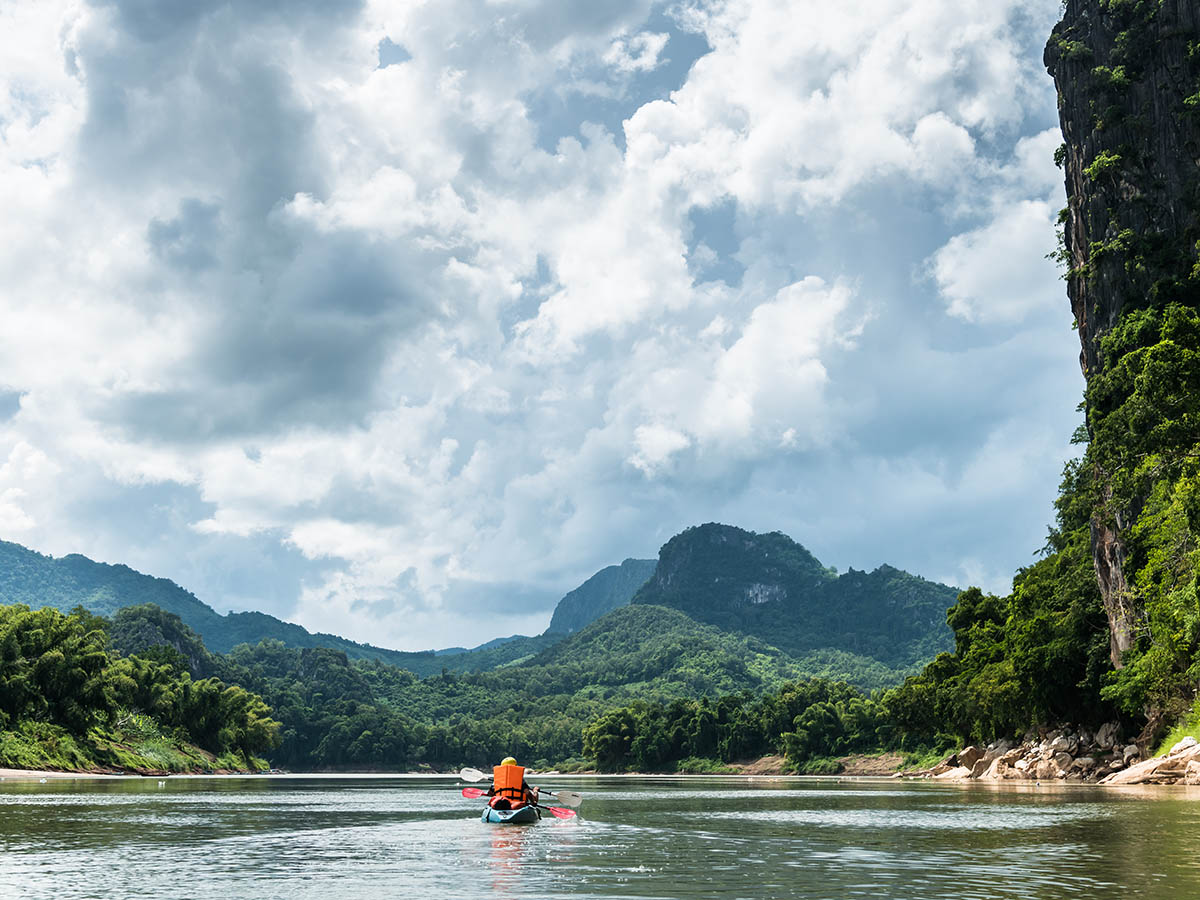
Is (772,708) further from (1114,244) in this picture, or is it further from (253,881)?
(253,881)

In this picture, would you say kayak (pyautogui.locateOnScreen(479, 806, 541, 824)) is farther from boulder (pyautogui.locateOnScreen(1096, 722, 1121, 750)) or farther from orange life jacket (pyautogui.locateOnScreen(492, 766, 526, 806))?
boulder (pyautogui.locateOnScreen(1096, 722, 1121, 750))

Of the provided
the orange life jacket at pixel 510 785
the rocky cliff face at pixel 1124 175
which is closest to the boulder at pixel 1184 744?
the rocky cliff face at pixel 1124 175

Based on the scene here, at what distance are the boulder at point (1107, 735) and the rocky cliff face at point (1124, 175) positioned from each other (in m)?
8.86

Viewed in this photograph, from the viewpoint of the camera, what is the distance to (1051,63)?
288ft

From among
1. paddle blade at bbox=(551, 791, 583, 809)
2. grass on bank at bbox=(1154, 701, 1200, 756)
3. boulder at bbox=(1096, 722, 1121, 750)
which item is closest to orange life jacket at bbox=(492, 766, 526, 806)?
paddle blade at bbox=(551, 791, 583, 809)

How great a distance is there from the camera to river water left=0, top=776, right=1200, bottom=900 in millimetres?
18219

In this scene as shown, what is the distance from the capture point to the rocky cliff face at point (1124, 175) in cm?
7131

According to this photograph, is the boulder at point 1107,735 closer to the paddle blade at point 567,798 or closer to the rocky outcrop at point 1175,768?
the rocky outcrop at point 1175,768

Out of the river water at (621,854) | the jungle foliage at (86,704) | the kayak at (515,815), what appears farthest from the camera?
the jungle foliage at (86,704)

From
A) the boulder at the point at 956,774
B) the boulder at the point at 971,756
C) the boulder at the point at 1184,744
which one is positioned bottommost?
the boulder at the point at 956,774

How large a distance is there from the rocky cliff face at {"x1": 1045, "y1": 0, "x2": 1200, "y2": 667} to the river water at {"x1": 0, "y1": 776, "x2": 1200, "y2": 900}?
34.6m

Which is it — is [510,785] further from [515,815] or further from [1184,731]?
[1184,731]

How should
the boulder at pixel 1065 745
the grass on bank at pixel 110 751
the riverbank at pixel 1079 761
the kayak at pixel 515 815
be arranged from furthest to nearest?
the grass on bank at pixel 110 751, the boulder at pixel 1065 745, the riverbank at pixel 1079 761, the kayak at pixel 515 815

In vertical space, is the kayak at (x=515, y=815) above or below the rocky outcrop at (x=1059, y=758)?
above
